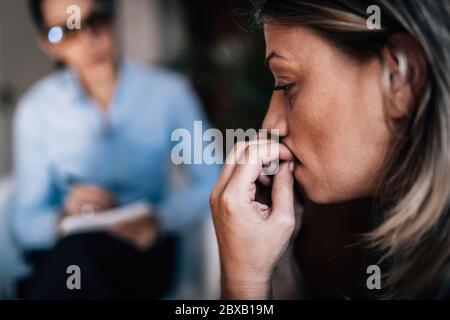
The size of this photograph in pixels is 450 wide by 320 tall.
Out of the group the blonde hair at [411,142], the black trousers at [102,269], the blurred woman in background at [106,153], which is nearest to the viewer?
the blonde hair at [411,142]

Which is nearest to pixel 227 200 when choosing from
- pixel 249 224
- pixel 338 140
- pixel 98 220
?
pixel 249 224

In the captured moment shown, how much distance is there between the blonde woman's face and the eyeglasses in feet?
1.19

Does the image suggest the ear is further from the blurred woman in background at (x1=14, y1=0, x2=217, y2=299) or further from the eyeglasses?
the eyeglasses

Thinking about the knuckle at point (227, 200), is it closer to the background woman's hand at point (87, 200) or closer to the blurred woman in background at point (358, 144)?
the blurred woman in background at point (358, 144)

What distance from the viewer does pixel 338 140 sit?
631 millimetres

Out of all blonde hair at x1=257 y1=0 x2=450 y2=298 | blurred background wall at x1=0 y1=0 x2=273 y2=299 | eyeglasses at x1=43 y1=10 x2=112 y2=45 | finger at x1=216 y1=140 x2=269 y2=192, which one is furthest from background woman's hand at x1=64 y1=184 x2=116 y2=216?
blonde hair at x1=257 y1=0 x2=450 y2=298

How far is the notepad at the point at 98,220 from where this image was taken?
97 cm

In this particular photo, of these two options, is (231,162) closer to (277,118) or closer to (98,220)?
(277,118)

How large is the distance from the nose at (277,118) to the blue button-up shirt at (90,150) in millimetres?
335

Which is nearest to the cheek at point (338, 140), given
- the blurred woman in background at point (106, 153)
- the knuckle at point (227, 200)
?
the knuckle at point (227, 200)
